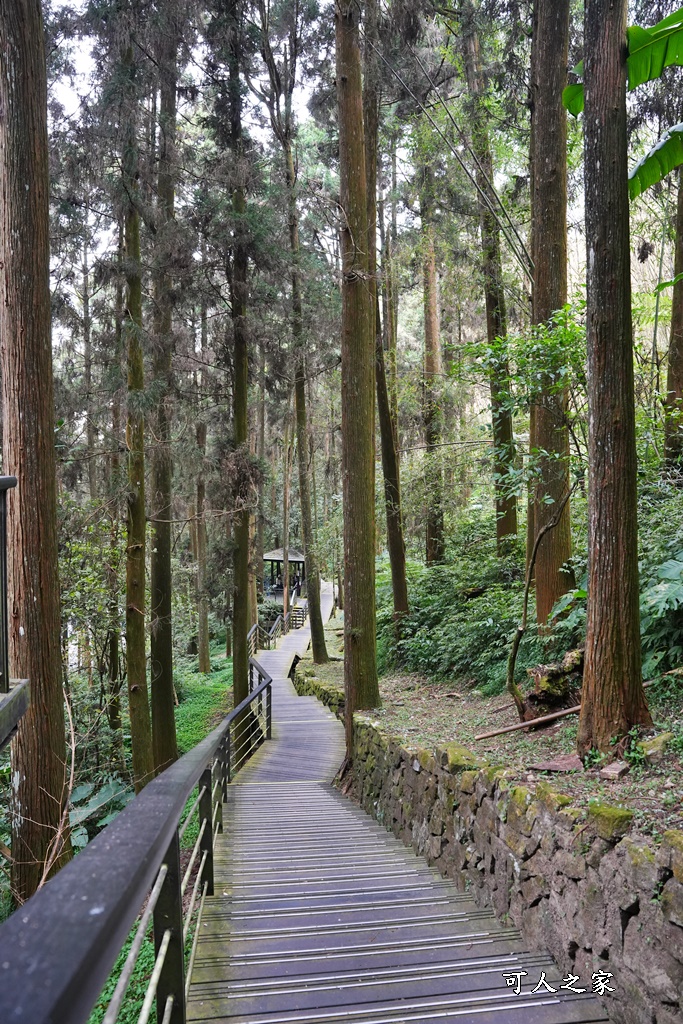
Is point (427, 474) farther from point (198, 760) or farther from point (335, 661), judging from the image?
point (198, 760)

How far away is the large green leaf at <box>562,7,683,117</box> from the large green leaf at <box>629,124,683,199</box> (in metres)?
0.48

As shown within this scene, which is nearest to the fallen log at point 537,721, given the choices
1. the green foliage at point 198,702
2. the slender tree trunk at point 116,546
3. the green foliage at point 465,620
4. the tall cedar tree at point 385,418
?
the green foliage at point 465,620

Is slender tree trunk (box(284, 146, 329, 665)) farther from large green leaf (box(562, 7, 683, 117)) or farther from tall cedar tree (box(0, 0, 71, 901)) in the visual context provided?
large green leaf (box(562, 7, 683, 117))

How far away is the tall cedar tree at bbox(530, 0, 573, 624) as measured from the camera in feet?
23.2

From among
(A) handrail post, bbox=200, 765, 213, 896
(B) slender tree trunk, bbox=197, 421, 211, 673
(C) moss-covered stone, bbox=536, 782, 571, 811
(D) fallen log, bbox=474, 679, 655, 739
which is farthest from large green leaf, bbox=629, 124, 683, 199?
(B) slender tree trunk, bbox=197, 421, 211, 673

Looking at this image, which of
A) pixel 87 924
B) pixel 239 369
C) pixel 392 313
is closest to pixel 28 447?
pixel 87 924

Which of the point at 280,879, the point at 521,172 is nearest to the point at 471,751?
the point at 280,879

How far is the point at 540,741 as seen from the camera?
16.6 feet

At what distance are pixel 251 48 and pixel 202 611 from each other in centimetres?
1438

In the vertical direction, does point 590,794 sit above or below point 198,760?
below

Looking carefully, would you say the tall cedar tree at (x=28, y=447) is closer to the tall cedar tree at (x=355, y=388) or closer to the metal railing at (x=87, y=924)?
the metal railing at (x=87, y=924)

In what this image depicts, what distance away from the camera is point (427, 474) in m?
12.9

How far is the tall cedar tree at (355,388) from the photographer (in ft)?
27.3

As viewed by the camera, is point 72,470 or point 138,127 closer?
point 138,127
